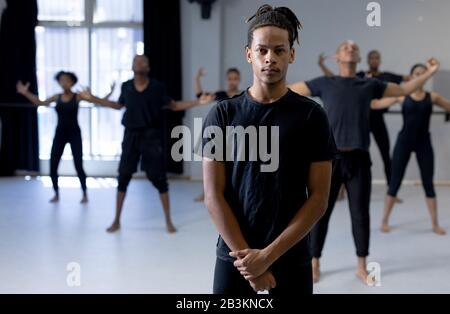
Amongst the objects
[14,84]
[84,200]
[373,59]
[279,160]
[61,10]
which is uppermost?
[61,10]

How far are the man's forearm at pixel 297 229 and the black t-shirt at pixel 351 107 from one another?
147 centimetres

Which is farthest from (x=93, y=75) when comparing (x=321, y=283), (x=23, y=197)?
(x=321, y=283)

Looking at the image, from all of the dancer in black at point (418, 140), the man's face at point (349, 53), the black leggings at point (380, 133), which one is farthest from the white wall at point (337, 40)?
the man's face at point (349, 53)

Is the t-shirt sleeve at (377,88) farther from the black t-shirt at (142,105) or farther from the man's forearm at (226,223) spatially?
the man's forearm at (226,223)

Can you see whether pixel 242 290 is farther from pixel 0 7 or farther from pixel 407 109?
pixel 0 7

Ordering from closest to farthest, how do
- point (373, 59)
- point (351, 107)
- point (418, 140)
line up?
point (351, 107), point (418, 140), point (373, 59)

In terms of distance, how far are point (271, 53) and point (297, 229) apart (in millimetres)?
434

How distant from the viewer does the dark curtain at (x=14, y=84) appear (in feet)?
20.3

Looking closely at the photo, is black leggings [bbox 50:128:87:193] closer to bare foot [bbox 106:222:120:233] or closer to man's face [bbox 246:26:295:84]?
bare foot [bbox 106:222:120:233]

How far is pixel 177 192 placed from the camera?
5520 millimetres

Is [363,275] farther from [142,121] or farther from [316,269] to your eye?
[142,121]

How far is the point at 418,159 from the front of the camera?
12.6ft

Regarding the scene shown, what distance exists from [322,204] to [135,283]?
1.74m

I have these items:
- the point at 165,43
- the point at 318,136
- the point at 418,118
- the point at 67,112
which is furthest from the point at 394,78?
the point at 318,136
